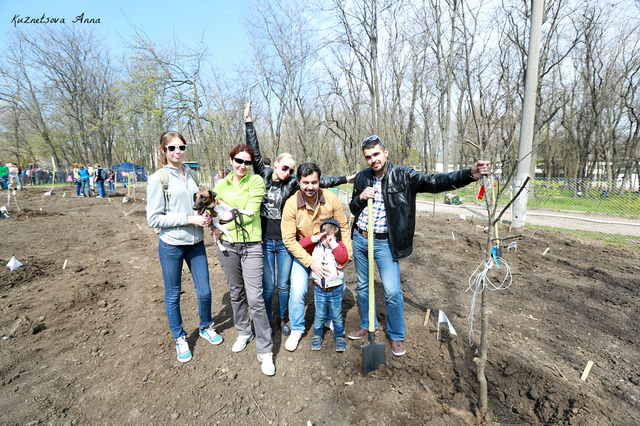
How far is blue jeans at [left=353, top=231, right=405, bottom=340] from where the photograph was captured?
8.57ft

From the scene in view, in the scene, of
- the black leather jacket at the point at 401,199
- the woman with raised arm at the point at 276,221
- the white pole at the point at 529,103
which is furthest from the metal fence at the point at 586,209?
the woman with raised arm at the point at 276,221

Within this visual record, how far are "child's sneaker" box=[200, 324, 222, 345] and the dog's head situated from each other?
1383mm

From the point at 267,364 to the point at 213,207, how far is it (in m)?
1.49

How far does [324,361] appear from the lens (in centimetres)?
271

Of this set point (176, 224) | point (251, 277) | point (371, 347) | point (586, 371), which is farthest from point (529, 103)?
point (176, 224)

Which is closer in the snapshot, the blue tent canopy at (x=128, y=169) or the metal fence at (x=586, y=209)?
the metal fence at (x=586, y=209)

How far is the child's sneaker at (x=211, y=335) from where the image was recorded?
9.82ft

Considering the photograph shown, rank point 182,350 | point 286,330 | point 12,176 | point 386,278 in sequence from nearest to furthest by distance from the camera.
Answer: point 386,278 → point 182,350 → point 286,330 → point 12,176

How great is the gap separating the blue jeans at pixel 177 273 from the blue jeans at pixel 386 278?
1460mm

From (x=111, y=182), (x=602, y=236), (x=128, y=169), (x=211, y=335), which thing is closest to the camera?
(x=211, y=335)

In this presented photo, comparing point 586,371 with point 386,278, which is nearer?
point 586,371

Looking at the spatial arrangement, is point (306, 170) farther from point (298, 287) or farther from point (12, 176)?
point (12, 176)

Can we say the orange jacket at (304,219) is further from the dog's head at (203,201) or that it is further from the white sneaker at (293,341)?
the white sneaker at (293,341)

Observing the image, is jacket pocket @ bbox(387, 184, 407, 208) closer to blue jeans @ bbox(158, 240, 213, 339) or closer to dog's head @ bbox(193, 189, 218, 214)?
dog's head @ bbox(193, 189, 218, 214)
